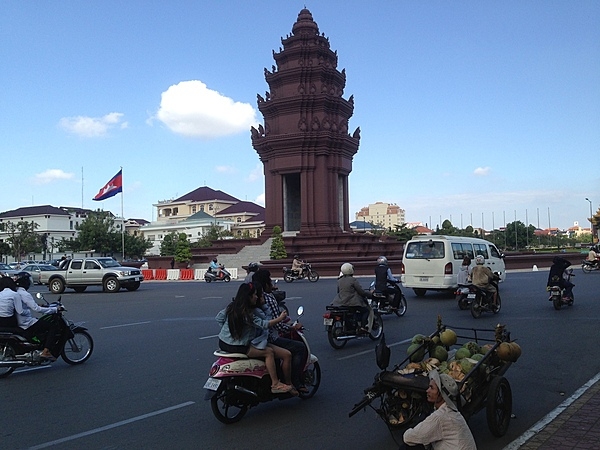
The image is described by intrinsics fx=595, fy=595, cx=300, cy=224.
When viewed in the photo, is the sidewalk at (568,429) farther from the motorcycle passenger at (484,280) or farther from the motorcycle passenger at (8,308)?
the motorcycle passenger at (484,280)

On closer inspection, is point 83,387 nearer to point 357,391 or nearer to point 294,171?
point 357,391

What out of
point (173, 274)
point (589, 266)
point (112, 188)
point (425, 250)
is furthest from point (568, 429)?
point (112, 188)

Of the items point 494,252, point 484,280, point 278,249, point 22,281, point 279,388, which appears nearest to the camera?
point 279,388

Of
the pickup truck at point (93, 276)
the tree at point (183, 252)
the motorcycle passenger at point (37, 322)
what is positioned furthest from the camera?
the tree at point (183, 252)

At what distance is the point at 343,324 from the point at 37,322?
489 cm

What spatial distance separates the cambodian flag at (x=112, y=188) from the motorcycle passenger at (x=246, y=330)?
4121cm

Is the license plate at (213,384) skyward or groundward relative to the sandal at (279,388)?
skyward

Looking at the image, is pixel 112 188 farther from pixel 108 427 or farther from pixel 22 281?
pixel 108 427

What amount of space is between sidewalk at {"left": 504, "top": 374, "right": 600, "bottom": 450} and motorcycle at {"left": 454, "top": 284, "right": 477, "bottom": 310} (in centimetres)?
721

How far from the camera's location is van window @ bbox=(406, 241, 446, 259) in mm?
17812

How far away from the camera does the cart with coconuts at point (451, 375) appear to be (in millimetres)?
5047

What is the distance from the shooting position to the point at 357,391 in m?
7.20

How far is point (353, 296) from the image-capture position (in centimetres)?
1045

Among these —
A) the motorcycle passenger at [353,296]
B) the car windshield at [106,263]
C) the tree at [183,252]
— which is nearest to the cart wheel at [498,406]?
the motorcycle passenger at [353,296]
